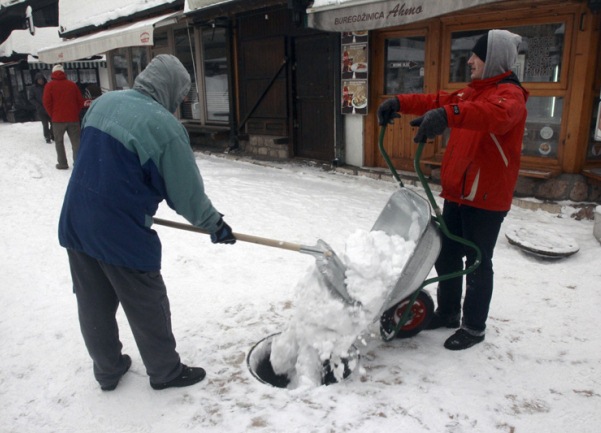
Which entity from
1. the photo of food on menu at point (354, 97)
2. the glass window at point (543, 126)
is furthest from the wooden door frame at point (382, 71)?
the glass window at point (543, 126)

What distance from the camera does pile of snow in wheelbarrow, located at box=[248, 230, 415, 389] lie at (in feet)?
8.48

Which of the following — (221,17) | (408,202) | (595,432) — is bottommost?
(595,432)

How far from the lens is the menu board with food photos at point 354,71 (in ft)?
25.0

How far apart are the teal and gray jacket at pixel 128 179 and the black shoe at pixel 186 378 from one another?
0.69 m

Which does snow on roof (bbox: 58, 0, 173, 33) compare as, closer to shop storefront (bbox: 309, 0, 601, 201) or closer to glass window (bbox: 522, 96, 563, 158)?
shop storefront (bbox: 309, 0, 601, 201)

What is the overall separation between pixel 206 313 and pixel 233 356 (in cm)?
64

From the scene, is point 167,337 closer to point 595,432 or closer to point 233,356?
point 233,356

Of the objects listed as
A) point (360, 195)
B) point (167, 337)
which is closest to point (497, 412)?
point (167, 337)

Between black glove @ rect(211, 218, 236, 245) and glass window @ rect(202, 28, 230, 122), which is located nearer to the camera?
black glove @ rect(211, 218, 236, 245)

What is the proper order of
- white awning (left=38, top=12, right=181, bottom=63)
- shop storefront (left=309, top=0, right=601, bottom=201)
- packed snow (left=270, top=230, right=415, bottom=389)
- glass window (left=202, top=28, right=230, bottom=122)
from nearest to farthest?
packed snow (left=270, top=230, right=415, bottom=389) → shop storefront (left=309, top=0, right=601, bottom=201) → white awning (left=38, top=12, right=181, bottom=63) → glass window (left=202, top=28, right=230, bottom=122)

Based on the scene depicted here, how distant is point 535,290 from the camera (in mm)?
3908

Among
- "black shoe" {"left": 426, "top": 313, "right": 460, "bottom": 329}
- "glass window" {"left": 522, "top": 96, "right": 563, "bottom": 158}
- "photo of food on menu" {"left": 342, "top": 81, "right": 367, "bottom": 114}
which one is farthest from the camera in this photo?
"photo of food on menu" {"left": 342, "top": 81, "right": 367, "bottom": 114}

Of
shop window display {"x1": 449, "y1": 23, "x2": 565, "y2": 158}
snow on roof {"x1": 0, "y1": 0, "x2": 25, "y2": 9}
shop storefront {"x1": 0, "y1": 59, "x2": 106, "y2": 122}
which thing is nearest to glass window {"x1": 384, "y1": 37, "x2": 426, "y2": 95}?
shop window display {"x1": 449, "y1": 23, "x2": 565, "y2": 158}

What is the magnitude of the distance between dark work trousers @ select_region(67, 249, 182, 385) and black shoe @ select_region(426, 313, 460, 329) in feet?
5.50
